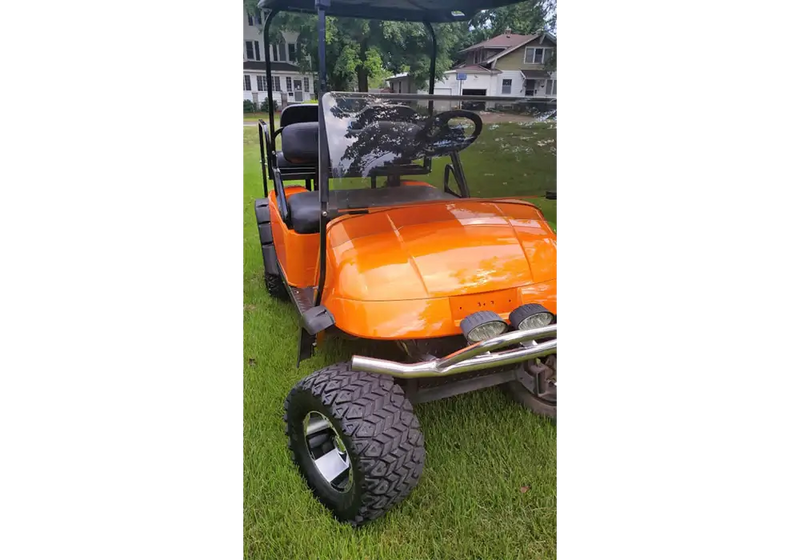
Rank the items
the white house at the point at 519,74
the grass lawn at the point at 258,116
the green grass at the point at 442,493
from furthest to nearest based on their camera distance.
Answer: the grass lawn at the point at 258,116 < the white house at the point at 519,74 < the green grass at the point at 442,493

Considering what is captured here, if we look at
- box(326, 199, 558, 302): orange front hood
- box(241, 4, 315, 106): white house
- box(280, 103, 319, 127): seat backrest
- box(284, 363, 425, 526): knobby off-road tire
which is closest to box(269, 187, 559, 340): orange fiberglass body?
box(326, 199, 558, 302): orange front hood

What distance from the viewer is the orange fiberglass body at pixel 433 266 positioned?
2.06m

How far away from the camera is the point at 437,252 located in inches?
87.7

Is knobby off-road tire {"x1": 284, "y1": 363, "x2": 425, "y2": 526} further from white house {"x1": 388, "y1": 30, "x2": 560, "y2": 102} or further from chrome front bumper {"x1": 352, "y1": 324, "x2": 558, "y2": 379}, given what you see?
white house {"x1": 388, "y1": 30, "x2": 560, "y2": 102}

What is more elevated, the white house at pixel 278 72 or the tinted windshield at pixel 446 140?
the white house at pixel 278 72

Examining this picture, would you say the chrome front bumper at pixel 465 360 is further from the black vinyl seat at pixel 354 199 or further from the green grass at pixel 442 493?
the black vinyl seat at pixel 354 199

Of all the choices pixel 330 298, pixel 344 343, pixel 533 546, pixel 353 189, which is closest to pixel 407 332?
pixel 330 298

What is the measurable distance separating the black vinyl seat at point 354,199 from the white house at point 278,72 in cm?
76

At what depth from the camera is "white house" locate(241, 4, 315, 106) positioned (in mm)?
3199

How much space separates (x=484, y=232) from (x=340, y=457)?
1.33 m

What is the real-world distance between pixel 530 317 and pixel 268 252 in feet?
8.88

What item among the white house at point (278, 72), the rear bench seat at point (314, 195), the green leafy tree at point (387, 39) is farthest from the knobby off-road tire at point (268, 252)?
the green leafy tree at point (387, 39)

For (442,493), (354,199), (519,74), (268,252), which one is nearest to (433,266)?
(354,199)

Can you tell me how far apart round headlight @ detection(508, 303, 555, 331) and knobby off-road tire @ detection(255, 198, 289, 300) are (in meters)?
2.42
